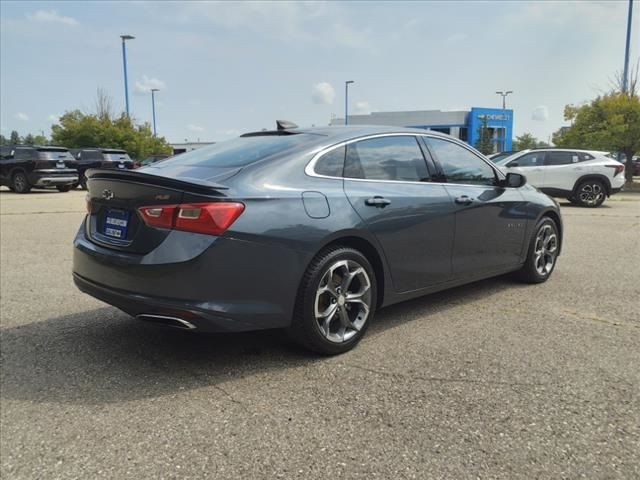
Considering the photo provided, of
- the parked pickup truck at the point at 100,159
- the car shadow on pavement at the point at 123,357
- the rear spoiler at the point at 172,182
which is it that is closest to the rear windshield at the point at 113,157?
the parked pickup truck at the point at 100,159

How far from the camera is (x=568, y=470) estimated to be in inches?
91.8

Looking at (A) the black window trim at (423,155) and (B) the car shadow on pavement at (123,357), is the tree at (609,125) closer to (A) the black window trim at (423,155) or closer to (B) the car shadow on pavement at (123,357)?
(A) the black window trim at (423,155)

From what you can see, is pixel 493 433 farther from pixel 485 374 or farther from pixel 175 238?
pixel 175 238

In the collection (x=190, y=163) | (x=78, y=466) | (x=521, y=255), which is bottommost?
(x=78, y=466)

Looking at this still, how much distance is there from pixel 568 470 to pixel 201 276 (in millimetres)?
2010

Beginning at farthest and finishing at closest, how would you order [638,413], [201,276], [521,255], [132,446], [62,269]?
[62,269]
[521,255]
[201,276]
[638,413]
[132,446]

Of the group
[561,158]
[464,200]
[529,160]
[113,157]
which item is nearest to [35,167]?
[113,157]

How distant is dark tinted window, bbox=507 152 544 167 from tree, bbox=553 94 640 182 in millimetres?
8589

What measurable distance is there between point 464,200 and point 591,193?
1226cm

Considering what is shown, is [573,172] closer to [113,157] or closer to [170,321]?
[170,321]

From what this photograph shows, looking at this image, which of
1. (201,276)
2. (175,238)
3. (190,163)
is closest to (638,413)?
(201,276)

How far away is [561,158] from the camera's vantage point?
15.1 m

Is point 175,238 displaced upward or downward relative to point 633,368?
upward

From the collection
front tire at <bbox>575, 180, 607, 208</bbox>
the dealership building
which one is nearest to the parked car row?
front tire at <bbox>575, 180, 607, 208</bbox>
